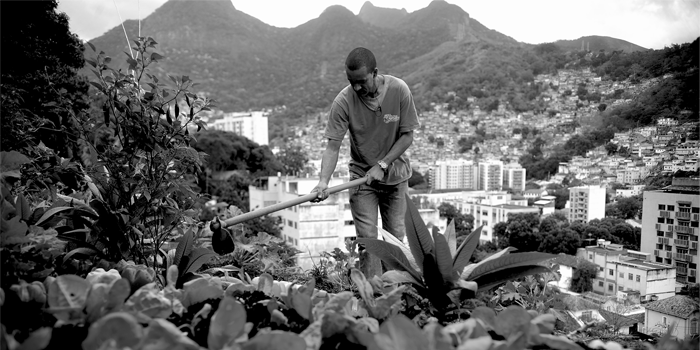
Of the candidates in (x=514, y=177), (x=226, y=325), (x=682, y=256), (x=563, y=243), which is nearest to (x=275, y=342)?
(x=226, y=325)

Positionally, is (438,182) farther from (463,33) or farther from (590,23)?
(463,33)

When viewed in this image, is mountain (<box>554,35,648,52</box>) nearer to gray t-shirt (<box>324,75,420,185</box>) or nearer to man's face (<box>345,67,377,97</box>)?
gray t-shirt (<box>324,75,420,185</box>)

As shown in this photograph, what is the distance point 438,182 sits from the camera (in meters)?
48.6

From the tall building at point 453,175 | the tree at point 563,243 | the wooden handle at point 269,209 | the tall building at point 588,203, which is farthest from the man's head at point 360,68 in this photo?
the tall building at point 453,175

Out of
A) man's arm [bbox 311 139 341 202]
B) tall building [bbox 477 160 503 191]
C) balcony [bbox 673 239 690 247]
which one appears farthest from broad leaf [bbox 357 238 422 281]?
tall building [bbox 477 160 503 191]

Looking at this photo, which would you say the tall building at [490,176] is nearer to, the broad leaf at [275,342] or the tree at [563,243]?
the tree at [563,243]

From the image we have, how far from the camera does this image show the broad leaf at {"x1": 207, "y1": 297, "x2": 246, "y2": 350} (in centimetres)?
74

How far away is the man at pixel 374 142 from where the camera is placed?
2771 millimetres

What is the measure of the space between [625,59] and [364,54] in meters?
21.0

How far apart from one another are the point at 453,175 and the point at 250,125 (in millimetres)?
24548

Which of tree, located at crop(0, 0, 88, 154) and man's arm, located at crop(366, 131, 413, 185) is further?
tree, located at crop(0, 0, 88, 154)

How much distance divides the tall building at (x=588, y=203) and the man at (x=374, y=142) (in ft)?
71.5

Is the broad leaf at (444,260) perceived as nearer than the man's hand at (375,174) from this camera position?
Yes

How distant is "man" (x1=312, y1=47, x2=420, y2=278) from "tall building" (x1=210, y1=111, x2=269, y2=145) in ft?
191
